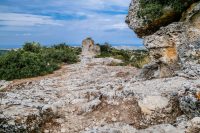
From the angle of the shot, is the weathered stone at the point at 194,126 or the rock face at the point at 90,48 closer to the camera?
the weathered stone at the point at 194,126

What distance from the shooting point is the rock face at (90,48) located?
39.8 metres

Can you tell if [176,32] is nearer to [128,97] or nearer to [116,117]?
[128,97]

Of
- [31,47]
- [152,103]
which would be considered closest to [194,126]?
[152,103]

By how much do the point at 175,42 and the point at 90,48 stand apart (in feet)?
85.8

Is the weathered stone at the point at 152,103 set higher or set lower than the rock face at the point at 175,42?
lower

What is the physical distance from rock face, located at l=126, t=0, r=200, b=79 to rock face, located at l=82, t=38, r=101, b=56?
23603mm

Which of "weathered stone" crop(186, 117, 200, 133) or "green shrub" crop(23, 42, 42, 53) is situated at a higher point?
"green shrub" crop(23, 42, 42, 53)

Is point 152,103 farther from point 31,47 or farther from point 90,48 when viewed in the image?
point 90,48

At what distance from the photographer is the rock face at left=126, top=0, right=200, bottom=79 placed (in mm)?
13453

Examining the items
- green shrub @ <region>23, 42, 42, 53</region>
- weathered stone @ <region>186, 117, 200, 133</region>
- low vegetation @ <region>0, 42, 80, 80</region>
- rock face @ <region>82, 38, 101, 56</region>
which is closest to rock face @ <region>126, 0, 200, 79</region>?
weathered stone @ <region>186, 117, 200, 133</region>

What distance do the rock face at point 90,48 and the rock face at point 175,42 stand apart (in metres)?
23.6

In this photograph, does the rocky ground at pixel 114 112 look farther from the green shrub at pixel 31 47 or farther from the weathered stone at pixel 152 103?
the green shrub at pixel 31 47

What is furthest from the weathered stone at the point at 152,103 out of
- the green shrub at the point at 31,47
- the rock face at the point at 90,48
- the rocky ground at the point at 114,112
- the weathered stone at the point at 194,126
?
the rock face at the point at 90,48

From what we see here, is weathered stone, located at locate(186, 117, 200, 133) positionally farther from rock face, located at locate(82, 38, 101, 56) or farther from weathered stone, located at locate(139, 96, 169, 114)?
rock face, located at locate(82, 38, 101, 56)
